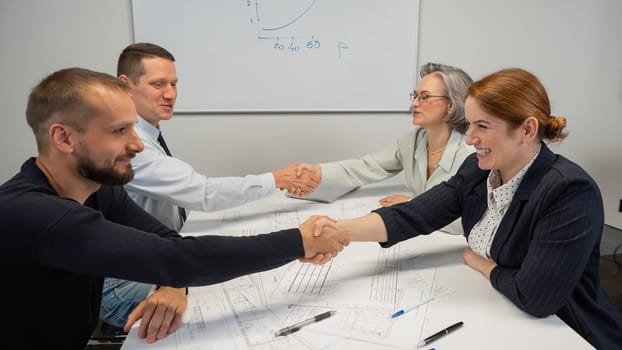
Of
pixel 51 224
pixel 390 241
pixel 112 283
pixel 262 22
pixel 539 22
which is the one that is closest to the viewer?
pixel 51 224

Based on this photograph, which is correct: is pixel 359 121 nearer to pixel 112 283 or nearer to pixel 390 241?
pixel 390 241

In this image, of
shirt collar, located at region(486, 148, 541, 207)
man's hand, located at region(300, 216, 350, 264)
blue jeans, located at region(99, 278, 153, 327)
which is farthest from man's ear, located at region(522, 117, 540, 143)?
blue jeans, located at region(99, 278, 153, 327)

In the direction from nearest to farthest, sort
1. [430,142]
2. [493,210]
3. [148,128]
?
1. [493,210]
2. [148,128]
3. [430,142]

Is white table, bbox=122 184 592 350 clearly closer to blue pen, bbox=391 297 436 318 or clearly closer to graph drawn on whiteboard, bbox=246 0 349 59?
blue pen, bbox=391 297 436 318

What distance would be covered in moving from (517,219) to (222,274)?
0.84 metres

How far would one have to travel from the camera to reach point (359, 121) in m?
2.87

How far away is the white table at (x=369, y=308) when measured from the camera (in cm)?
100

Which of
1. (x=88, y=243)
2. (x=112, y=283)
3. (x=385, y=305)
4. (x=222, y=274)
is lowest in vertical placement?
(x=112, y=283)

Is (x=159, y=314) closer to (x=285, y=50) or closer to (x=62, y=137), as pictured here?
(x=62, y=137)

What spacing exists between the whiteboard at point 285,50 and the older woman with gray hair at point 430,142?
23.5 inches

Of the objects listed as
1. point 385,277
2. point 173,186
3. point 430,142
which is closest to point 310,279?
point 385,277

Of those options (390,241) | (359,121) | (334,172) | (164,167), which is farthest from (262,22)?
(390,241)

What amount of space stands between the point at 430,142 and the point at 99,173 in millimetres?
1573

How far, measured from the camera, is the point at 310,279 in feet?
4.31
